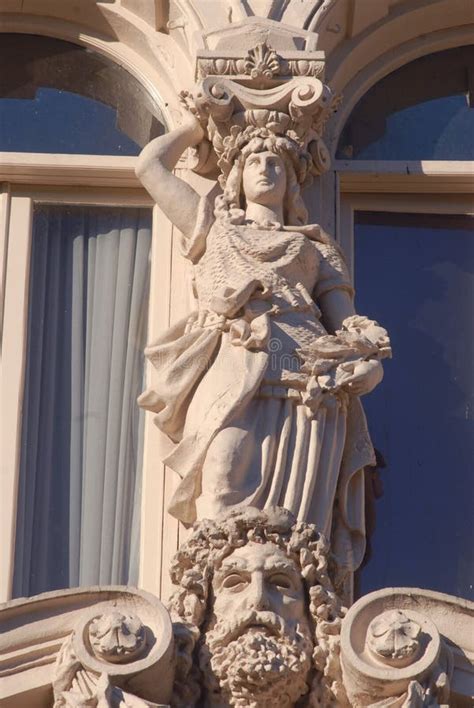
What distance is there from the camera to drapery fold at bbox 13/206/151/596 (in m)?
14.1

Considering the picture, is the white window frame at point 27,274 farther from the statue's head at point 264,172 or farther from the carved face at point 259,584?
the carved face at point 259,584

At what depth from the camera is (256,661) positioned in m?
12.4

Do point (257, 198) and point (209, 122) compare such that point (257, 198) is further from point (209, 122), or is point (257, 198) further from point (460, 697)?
point (460, 697)

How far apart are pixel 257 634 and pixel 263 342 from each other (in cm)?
162

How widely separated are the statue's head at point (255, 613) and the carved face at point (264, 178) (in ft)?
6.81

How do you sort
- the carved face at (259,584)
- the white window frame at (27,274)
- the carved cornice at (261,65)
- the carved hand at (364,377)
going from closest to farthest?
the carved face at (259,584) → the carved hand at (364,377) → the white window frame at (27,274) → the carved cornice at (261,65)

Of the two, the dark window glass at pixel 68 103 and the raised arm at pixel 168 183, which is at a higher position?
the dark window glass at pixel 68 103

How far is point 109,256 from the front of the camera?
15.1 meters

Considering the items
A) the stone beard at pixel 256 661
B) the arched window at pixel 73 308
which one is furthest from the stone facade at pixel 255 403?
the arched window at pixel 73 308

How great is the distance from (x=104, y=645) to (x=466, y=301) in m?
3.53

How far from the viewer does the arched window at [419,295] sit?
14328 mm

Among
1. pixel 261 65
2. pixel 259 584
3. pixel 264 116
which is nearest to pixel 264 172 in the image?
pixel 264 116

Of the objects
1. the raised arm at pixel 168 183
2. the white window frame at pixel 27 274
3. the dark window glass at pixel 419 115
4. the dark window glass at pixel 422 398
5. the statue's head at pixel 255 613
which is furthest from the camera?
the dark window glass at pixel 419 115

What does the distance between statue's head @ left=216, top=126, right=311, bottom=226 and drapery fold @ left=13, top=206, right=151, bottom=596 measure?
2.38 ft
